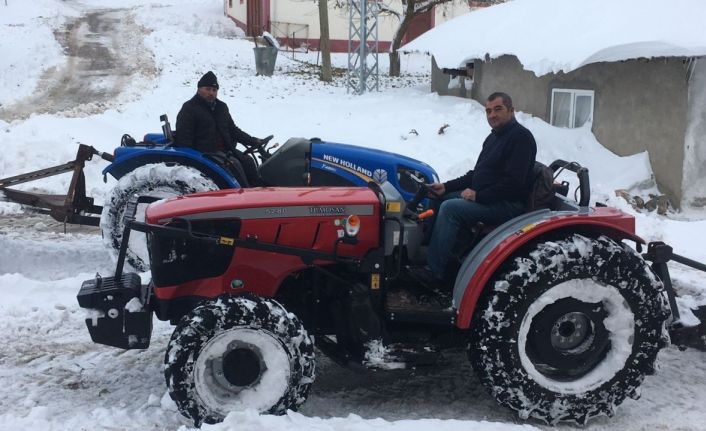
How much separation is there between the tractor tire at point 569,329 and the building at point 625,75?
5762 mm

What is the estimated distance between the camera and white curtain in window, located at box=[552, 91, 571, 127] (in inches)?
453

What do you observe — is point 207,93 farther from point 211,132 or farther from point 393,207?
point 393,207

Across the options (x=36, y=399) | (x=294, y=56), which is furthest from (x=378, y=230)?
(x=294, y=56)

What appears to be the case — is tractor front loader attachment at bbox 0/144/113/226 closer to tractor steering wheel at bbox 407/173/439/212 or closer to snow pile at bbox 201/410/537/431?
tractor steering wheel at bbox 407/173/439/212

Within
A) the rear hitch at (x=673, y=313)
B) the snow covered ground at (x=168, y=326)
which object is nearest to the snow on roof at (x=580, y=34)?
the snow covered ground at (x=168, y=326)

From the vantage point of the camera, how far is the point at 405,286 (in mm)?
4305

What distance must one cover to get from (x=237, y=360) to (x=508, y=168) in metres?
1.90

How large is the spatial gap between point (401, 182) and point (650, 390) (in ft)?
9.63

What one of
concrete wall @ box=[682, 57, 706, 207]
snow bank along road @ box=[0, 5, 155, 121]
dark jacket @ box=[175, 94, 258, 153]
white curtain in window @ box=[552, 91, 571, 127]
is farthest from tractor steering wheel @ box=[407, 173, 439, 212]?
snow bank along road @ box=[0, 5, 155, 121]

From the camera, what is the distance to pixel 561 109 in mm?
11680

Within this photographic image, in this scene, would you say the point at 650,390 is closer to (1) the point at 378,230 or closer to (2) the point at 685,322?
(2) the point at 685,322

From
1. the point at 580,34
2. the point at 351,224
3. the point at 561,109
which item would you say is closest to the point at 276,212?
the point at 351,224

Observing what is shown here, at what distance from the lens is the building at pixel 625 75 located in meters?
9.16

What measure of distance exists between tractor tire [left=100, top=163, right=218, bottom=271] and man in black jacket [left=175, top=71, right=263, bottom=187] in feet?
1.11
